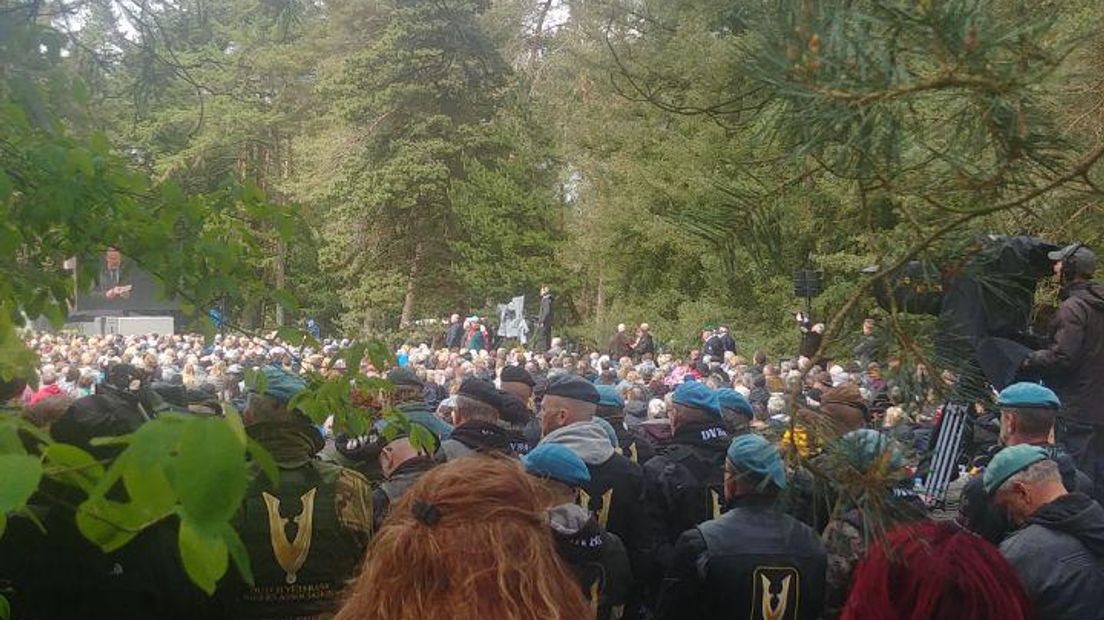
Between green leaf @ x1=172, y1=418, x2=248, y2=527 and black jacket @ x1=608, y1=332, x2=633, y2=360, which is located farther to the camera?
black jacket @ x1=608, y1=332, x2=633, y2=360

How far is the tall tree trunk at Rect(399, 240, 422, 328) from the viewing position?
129 ft

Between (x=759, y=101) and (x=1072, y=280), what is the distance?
1155 mm

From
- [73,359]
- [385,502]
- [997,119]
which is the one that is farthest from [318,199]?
[997,119]

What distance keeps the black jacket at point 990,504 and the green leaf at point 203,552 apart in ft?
10.6

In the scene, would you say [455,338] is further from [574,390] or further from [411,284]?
[574,390]

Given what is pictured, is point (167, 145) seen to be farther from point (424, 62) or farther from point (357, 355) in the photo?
point (424, 62)

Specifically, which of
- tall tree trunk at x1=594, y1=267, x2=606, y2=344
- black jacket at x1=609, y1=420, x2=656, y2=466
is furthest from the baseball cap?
tall tree trunk at x1=594, y1=267, x2=606, y2=344

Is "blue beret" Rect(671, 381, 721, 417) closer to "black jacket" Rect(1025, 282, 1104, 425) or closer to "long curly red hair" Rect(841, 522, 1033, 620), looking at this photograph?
"black jacket" Rect(1025, 282, 1104, 425)

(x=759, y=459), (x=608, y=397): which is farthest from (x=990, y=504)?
(x=608, y=397)

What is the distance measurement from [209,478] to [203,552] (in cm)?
10

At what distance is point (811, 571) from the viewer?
3820 millimetres

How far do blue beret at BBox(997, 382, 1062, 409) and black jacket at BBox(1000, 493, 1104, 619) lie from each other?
0.85 meters

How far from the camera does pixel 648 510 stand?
4859 millimetres

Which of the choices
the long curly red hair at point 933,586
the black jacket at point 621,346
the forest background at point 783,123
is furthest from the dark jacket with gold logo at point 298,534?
the black jacket at point 621,346
